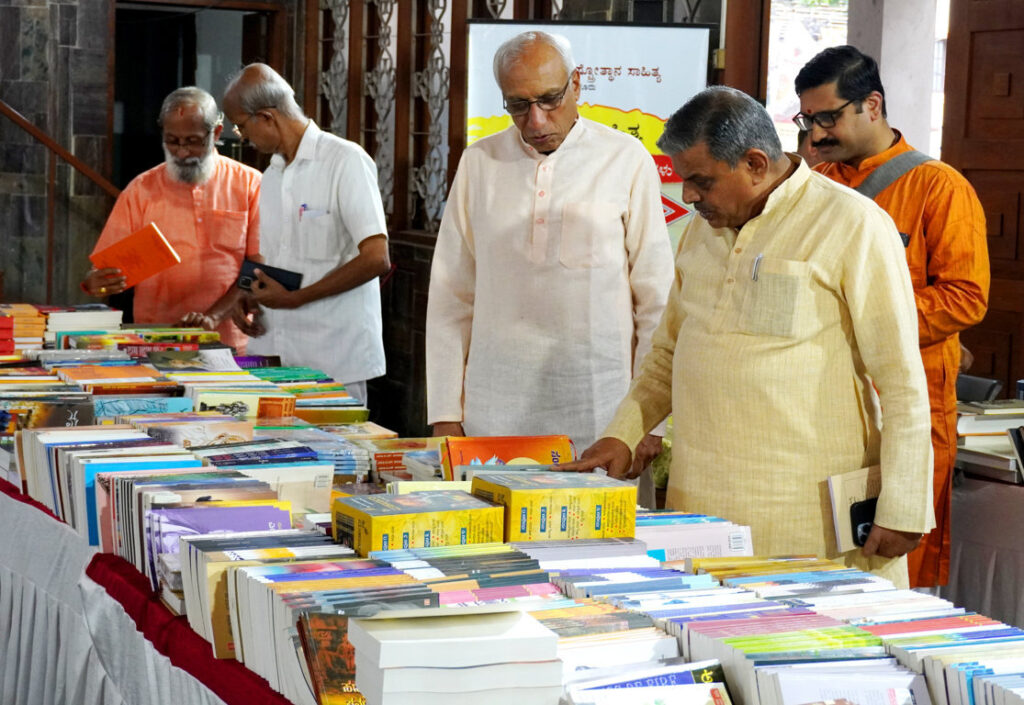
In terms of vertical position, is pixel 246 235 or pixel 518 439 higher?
pixel 246 235

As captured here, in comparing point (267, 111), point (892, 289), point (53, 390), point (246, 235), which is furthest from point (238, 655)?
point (246, 235)

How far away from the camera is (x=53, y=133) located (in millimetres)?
8203

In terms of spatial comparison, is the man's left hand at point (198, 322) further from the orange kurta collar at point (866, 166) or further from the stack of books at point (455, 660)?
the stack of books at point (455, 660)

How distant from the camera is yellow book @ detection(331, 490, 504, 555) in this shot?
2.02 meters

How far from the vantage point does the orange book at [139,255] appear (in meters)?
4.57

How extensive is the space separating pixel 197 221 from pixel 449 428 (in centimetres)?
225

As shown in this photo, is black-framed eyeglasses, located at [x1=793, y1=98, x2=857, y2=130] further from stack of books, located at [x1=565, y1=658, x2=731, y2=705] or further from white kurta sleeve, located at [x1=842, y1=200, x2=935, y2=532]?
stack of books, located at [x1=565, y1=658, x2=731, y2=705]

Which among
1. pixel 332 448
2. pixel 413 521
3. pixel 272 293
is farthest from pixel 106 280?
pixel 413 521

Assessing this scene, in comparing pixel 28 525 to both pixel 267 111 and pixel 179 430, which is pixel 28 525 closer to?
pixel 179 430

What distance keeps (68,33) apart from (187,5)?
0.74 m

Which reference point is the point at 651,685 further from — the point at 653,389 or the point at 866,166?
the point at 866,166

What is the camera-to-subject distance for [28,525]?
2.87 meters

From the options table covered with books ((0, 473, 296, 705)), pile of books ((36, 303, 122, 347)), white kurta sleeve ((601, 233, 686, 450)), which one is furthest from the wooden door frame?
white kurta sleeve ((601, 233, 686, 450))

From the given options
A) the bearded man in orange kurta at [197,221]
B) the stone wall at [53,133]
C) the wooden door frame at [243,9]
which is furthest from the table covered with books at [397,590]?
the wooden door frame at [243,9]
